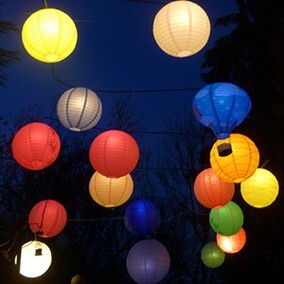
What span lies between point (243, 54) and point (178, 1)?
729 cm

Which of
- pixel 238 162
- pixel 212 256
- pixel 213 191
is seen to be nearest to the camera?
pixel 238 162

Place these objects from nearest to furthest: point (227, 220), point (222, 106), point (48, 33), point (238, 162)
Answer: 1. point (48, 33)
2. point (222, 106)
3. point (238, 162)
4. point (227, 220)

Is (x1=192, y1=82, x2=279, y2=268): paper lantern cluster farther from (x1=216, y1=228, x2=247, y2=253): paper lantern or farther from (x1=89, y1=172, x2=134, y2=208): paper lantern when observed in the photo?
(x1=89, y1=172, x2=134, y2=208): paper lantern

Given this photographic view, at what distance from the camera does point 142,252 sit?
20.2 ft

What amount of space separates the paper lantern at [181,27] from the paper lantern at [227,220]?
2658 millimetres

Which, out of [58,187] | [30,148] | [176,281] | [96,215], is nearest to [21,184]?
[58,187]

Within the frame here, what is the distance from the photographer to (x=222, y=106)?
4.44 metres

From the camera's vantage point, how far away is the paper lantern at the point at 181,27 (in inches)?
169

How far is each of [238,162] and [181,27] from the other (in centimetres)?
171

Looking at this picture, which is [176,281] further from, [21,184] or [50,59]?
[50,59]

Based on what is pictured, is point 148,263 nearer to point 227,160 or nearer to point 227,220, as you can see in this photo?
point 227,220

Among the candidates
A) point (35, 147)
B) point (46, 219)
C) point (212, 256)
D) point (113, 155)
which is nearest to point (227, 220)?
point (113, 155)

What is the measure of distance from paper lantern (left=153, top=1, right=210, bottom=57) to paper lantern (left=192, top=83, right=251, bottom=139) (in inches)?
20.4

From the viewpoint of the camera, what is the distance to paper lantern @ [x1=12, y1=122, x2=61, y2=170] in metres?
5.00
